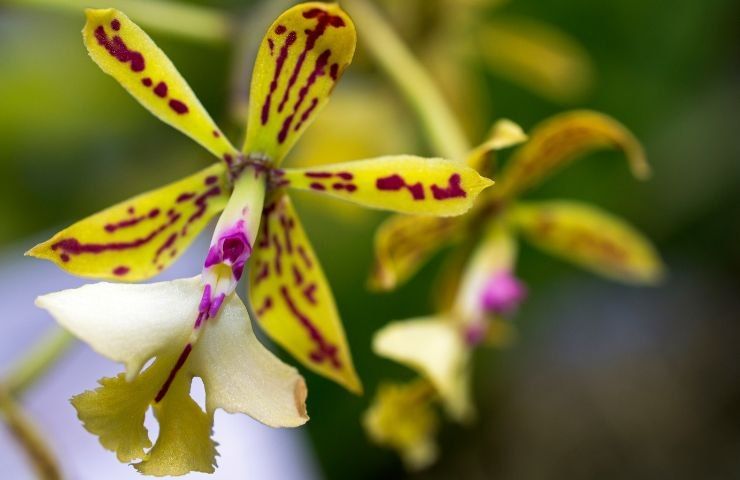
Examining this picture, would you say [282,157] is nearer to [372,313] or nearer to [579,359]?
[372,313]

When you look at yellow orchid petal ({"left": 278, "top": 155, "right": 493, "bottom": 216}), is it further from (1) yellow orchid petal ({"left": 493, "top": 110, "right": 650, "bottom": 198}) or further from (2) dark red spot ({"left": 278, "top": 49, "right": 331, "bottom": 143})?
(1) yellow orchid petal ({"left": 493, "top": 110, "right": 650, "bottom": 198})

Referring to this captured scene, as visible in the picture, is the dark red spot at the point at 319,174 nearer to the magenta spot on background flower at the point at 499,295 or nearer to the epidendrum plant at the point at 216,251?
the epidendrum plant at the point at 216,251

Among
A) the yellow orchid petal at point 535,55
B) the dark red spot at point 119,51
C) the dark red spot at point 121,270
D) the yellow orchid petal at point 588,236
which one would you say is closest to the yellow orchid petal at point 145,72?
the dark red spot at point 119,51

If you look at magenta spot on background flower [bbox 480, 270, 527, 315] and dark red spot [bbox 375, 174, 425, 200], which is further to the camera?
magenta spot on background flower [bbox 480, 270, 527, 315]

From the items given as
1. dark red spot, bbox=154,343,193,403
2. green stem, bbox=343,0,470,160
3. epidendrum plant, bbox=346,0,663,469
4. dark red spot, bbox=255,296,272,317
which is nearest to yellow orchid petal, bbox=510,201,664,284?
epidendrum plant, bbox=346,0,663,469

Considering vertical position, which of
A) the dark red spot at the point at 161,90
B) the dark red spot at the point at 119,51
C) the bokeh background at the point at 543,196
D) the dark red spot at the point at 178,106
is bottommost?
the bokeh background at the point at 543,196

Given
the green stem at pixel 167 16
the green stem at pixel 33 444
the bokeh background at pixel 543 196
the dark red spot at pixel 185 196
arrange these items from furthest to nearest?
the bokeh background at pixel 543 196 → the green stem at pixel 167 16 → the green stem at pixel 33 444 → the dark red spot at pixel 185 196
